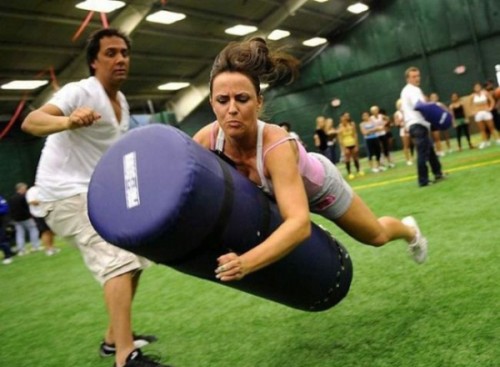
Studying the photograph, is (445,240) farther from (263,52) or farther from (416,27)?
(416,27)

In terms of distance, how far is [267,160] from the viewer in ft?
5.80

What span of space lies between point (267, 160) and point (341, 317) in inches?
41.1

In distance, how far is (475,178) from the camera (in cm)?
570

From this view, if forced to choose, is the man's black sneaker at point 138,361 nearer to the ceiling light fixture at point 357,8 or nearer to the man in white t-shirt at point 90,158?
the man in white t-shirt at point 90,158

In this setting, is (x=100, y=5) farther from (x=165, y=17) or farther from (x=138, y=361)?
(x=138, y=361)

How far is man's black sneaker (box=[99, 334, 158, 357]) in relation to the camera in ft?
8.18

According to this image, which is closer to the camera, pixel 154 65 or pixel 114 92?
pixel 114 92

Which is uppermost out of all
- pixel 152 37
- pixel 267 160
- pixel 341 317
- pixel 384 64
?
pixel 152 37

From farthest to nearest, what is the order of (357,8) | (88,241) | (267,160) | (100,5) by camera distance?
(357,8)
(100,5)
(88,241)
(267,160)

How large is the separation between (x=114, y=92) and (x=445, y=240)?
234cm

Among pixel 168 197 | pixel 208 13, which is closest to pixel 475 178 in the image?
pixel 168 197

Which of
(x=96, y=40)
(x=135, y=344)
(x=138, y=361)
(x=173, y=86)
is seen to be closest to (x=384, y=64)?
(x=173, y=86)

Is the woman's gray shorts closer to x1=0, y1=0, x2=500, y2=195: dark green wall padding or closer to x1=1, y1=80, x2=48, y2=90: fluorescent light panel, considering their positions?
x1=0, y1=0, x2=500, y2=195: dark green wall padding

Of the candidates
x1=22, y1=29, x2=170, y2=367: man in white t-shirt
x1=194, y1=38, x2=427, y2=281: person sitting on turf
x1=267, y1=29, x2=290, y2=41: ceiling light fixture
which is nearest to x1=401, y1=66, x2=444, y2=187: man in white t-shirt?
x1=194, y1=38, x2=427, y2=281: person sitting on turf
